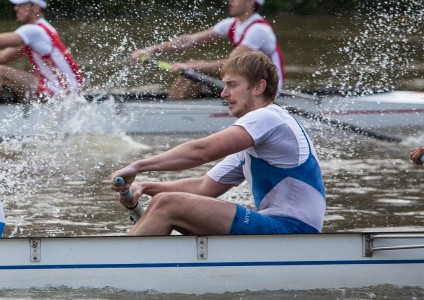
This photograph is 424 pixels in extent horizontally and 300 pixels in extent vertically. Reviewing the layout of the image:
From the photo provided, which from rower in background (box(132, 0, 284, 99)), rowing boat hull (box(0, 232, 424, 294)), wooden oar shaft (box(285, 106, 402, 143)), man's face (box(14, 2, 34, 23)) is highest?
man's face (box(14, 2, 34, 23))

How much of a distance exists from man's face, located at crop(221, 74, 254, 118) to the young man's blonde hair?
0.06 feet

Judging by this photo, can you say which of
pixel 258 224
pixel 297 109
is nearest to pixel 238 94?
pixel 258 224

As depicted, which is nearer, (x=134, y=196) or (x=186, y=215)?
(x=186, y=215)

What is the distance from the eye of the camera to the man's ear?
14.8 ft

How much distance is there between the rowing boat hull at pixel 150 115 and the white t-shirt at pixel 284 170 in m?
4.64

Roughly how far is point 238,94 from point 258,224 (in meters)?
0.52

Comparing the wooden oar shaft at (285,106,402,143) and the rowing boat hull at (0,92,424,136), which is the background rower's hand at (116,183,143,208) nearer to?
the wooden oar shaft at (285,106,402,143)

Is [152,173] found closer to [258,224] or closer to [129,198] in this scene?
[129,198]

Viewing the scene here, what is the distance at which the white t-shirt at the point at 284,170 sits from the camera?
445cm

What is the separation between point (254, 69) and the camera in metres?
4.47

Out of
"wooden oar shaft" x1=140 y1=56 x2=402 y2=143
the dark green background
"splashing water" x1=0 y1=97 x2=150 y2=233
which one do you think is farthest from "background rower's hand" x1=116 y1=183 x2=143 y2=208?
the dark green background

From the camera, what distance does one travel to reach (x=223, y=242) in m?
4.40

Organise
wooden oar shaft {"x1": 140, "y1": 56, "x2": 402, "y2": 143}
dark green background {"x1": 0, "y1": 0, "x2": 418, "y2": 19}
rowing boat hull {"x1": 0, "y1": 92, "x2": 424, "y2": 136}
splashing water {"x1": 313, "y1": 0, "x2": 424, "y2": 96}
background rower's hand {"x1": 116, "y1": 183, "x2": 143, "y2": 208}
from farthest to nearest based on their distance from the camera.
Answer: dark green background {"x1": 0, "y1": 0, "x2": 418, "y2": 19}
splashing water {"x1": 313, "y1": 0, "x2": 424, "y2": 96}
rowing boat hull {"x1": 0, "y1": 92, "x2": 424, "y2": 136}
wooden oar shaft {"x1": 140, "y1": 56, "x2": 402, "y2": 143}
background rower's hand {"x1": 116, "y1": 183, "x2": 143, "y2": 208}

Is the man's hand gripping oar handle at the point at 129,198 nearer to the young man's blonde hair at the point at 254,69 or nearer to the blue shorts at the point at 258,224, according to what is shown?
the blue shorts at the point at 258,224
